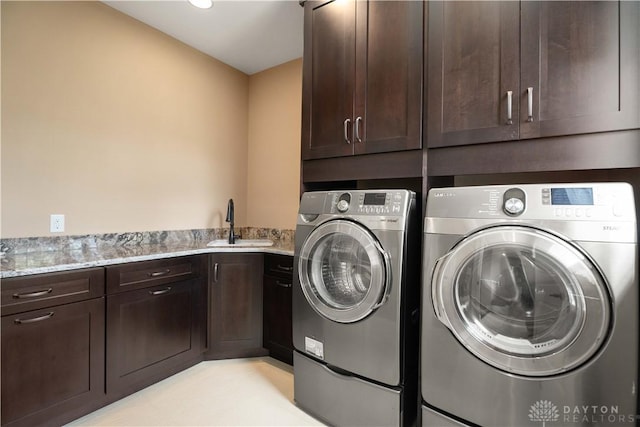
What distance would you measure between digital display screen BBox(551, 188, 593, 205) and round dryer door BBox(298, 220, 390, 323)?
0.71 meters

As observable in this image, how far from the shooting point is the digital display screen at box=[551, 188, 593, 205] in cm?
108

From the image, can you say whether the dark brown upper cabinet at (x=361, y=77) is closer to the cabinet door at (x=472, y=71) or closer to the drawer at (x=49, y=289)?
the cabinet door at (x=472, y=71)

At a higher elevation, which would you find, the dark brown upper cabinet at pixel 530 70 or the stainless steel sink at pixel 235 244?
the dark brown upper cabinet at pixel 530 70

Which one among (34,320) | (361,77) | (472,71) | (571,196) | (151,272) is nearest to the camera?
(571,196)

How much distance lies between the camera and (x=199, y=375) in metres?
2.23

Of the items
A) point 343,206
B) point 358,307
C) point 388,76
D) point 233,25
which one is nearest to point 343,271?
point 358,307

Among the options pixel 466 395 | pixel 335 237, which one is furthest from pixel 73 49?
pixel 466 395

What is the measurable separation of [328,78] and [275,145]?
1.35 m

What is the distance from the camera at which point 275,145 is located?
314 cm

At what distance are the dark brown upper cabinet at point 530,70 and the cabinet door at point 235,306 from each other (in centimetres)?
172

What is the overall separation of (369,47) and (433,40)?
1.18 ft

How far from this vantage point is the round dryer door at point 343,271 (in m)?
1.49

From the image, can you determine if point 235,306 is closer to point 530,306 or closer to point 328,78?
point 328,78

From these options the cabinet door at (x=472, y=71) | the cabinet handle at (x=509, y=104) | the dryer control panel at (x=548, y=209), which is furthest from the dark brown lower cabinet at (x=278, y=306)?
the cabinet handle at (x=509, y=104)
